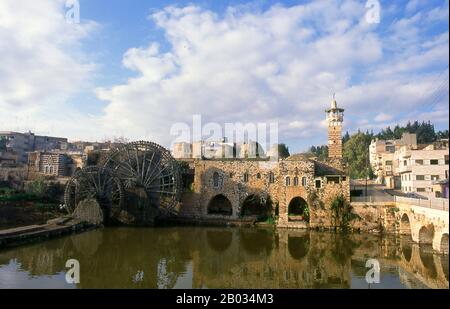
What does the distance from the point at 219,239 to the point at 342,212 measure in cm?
814

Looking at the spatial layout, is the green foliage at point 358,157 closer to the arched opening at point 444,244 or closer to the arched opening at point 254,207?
the arched opening at point 254,207

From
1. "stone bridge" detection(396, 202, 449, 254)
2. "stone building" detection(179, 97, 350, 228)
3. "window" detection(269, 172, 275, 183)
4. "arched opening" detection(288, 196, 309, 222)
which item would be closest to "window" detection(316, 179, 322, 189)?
"stone building" detection(179, 97, 350, 228)

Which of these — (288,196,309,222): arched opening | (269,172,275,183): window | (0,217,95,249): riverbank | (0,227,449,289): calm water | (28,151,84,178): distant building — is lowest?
(0,227,449,289): calm water

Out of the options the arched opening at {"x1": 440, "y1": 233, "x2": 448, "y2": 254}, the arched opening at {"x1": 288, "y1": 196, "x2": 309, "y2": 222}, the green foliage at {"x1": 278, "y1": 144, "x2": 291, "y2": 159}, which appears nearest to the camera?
the arched opening at {"x1": 440, "y1": 233, "x2": 448, "y2": 254}

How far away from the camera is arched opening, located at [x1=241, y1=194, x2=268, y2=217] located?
26188 millimetres

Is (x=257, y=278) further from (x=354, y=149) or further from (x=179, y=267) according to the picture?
(x=354, y=149)

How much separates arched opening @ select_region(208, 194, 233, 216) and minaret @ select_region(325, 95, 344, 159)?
29.3ft

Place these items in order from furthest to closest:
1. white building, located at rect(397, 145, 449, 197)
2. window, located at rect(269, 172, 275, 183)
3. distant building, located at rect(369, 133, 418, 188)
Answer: distant building, located at rect(369, 133, 418, 188), white building, located at rect(397, 145, 449, 197), window, located at rect(269, 172, 275, 183)

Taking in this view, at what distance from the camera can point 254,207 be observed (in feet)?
88.7

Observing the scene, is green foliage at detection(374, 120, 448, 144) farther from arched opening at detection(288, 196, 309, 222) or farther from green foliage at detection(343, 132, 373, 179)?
arched opening at detection(288, 196, 309, 222)

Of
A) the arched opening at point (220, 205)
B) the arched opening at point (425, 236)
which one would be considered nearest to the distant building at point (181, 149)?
the arched opening at point (220, 205)
